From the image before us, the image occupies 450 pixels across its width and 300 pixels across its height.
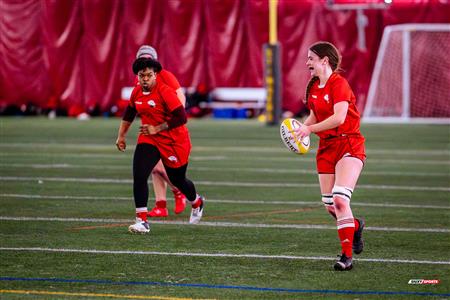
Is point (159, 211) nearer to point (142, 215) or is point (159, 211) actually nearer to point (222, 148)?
point (142, 215)

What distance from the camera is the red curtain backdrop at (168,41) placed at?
35.3m

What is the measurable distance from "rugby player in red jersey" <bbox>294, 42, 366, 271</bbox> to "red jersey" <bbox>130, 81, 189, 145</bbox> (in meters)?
2.33

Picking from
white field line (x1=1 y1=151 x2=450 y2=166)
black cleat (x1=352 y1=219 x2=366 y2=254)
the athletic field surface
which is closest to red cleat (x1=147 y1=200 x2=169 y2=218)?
the athletic field surface

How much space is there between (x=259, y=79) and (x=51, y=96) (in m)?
6.99

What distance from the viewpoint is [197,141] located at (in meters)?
24.5

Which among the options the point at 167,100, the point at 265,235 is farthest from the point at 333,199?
the point at 167,100

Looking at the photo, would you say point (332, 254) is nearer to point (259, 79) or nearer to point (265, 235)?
point (265, 235)

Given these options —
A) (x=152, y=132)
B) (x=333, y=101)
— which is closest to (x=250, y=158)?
(x=152, y=132)

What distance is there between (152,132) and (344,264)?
3.06m

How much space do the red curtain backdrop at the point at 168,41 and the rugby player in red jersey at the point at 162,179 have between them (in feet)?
74.7

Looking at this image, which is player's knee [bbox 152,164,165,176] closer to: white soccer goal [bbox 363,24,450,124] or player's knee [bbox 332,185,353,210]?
player's knee [bbox 332,185,353,210]

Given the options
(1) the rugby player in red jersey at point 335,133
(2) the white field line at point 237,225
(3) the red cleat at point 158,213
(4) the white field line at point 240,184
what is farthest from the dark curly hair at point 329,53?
(4) the white field line at point 240,184

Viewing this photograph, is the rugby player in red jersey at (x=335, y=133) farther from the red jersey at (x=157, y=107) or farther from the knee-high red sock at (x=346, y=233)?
the red jersey at (x=157, y=107)

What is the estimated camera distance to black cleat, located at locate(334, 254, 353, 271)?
8.72 meters
